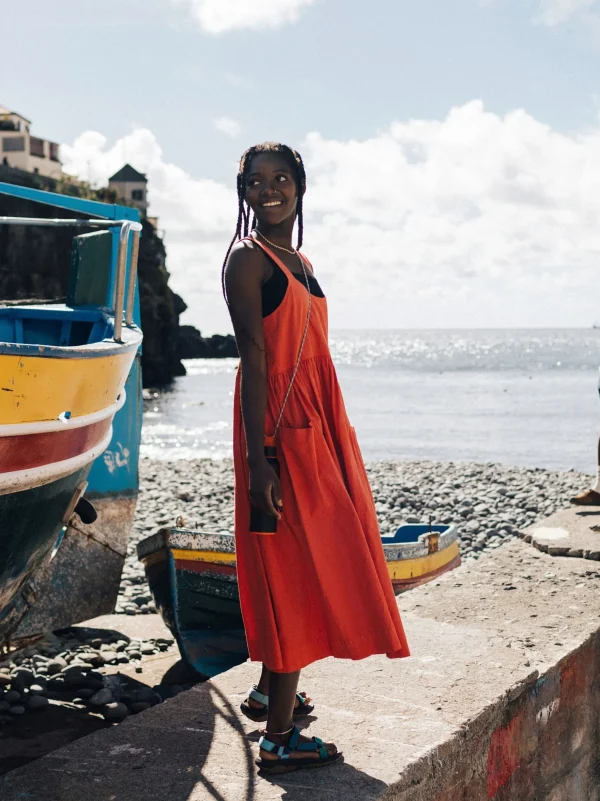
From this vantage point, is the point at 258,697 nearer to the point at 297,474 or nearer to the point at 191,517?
the point at 297,474

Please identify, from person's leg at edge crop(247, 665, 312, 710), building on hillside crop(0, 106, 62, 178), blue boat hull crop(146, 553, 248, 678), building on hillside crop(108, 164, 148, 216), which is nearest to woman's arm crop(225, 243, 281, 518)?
person's leg at edge crop(247, 665, 312, 710)

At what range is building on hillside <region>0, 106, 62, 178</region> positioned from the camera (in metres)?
64.1

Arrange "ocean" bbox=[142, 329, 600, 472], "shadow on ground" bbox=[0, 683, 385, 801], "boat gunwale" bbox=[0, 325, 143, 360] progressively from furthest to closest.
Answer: "ocean" bbox=[142, 329, 600, 472]
"boat gunwale" bbox=[0, 325, 143, 360]
"shadow on ground" bbox=[0, 683, 385, 801]

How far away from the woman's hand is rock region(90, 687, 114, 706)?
3.27 m

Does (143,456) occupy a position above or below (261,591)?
below

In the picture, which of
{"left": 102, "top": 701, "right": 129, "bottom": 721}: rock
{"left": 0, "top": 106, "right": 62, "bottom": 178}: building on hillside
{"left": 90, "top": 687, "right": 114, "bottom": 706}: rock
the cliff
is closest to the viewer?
{"left": 102, "top": 701, "right": 129, "bottom": 721}: rock

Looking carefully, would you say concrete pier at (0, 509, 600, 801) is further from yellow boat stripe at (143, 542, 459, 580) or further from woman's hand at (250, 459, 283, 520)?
yellow boat stripe at (143, 542, 459, 580)

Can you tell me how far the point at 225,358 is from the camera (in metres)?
108

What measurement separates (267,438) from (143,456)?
21.6m

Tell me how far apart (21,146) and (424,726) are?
6761cm

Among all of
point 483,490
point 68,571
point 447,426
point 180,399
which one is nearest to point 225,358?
point 180,399

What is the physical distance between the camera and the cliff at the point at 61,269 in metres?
28.9

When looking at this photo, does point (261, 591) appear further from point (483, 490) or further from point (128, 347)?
point (483, 490)

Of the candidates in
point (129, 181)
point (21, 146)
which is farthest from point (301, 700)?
point (129, 181)
